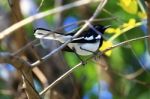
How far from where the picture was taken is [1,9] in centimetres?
330

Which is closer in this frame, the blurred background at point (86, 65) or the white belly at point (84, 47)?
the white belly at point (84, 47)

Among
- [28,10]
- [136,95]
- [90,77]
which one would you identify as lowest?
[136,95]

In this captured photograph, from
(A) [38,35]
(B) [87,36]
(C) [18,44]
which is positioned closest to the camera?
(A) [38,35]

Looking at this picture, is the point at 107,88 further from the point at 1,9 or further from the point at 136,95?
the point at 1,9

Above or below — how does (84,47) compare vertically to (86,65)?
above

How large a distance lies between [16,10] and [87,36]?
0.33 metres

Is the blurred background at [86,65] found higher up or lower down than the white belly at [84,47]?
lower down

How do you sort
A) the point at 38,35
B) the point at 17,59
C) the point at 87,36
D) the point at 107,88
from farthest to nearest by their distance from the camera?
1. the point at 107,88
2. the point at 87,36
3. the point at 38,35
4. the point at 17,59

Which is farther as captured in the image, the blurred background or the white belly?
the blurred background

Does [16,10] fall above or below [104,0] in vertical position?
below

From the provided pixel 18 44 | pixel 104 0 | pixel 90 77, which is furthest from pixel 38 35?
pixel 90 77

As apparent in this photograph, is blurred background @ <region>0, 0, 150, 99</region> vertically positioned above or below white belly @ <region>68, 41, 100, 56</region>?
below

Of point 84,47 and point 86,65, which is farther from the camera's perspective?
point 86,65

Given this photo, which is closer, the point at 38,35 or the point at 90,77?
the point at 38,35
